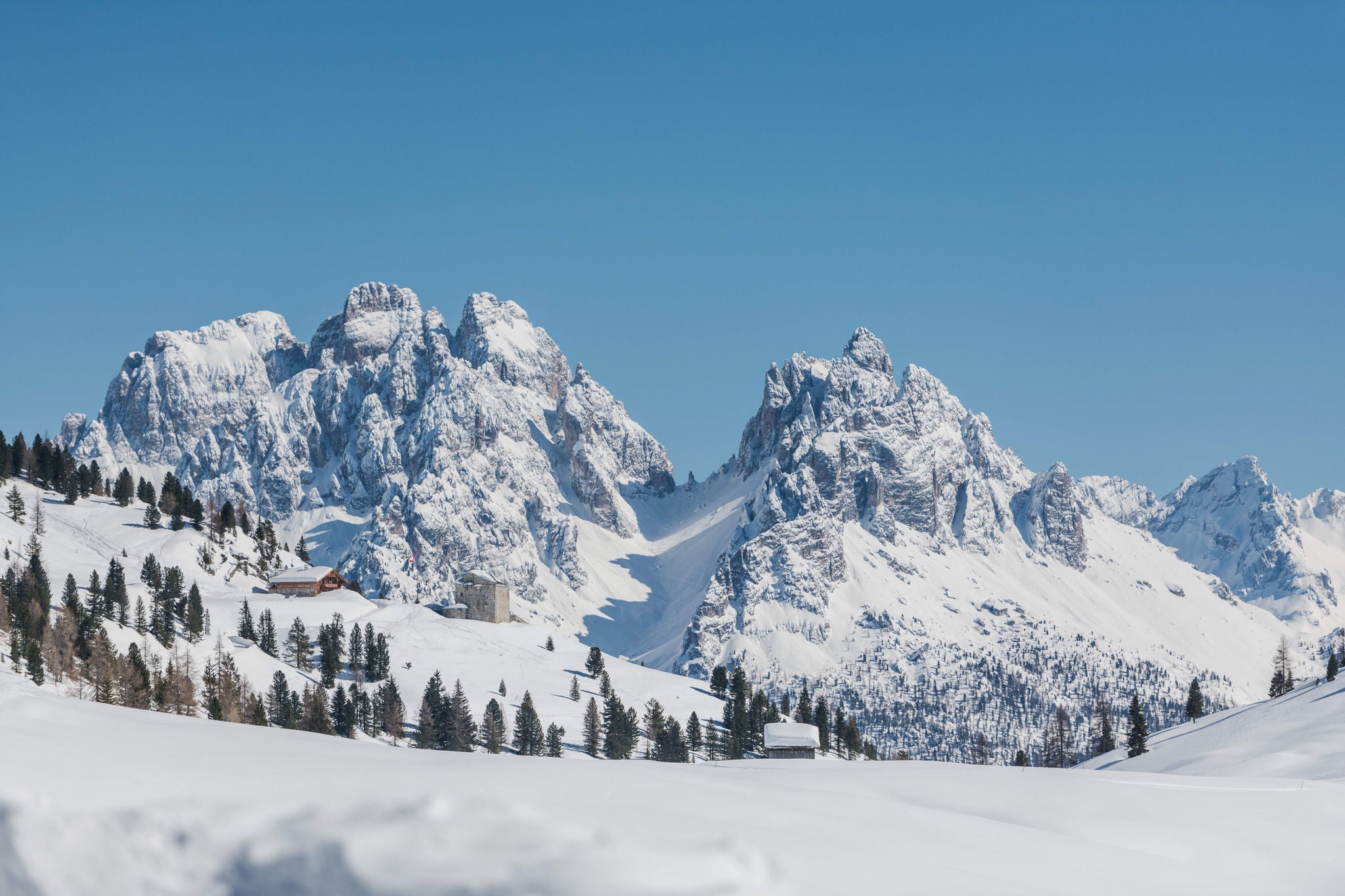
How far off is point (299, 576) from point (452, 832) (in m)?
143

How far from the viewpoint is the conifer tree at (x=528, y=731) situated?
349ft

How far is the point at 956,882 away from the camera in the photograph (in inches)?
340

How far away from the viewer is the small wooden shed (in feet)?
300

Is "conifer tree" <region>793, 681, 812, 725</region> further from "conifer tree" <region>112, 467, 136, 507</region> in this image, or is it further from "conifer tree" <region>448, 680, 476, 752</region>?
"conifer tree" <region>112, 467, 136, 507</region>

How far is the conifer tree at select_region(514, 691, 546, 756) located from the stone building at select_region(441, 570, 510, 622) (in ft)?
161

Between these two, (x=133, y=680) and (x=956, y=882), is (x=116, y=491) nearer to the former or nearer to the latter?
(x=133, y=680)

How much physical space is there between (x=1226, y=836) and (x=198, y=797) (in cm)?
929

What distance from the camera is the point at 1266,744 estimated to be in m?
→ 70.8

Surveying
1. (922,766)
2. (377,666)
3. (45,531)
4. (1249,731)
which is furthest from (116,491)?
(922,766)

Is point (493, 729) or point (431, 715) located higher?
point (431, 715)

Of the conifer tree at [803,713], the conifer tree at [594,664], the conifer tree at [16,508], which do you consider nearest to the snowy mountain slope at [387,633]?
the conifer tree at [594,664]

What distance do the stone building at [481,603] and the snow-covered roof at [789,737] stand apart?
73538 mm

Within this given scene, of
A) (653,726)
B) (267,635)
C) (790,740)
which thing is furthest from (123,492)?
(790,740)

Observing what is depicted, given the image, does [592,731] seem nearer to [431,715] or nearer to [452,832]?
[431,715]
